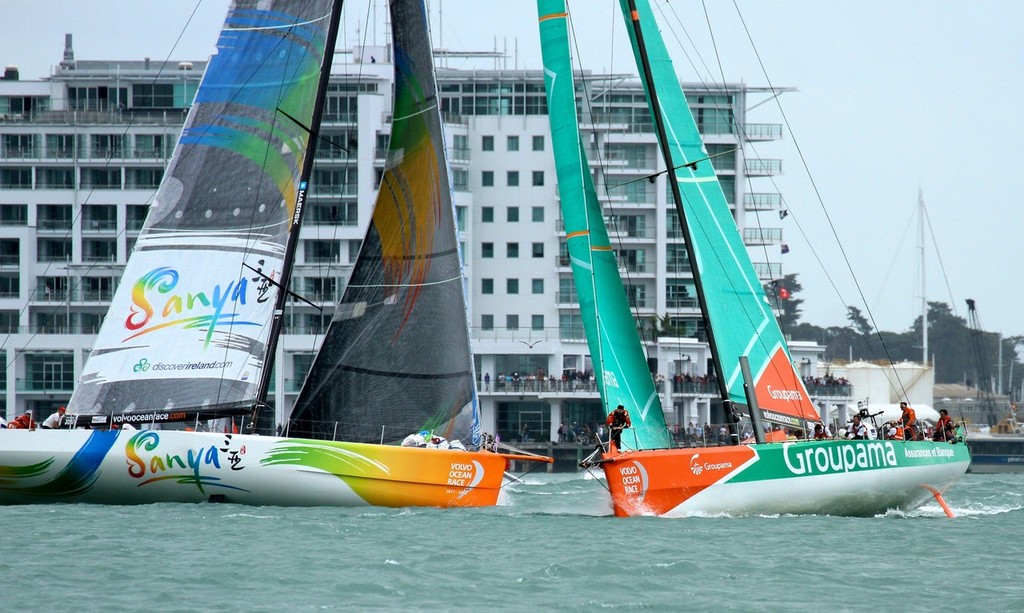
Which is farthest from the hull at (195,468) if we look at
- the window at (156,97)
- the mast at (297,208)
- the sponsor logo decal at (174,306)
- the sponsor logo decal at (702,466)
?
the window at (156,97)

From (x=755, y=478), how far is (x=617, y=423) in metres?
2.18

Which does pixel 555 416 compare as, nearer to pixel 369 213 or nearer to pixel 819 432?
pixel 369 213

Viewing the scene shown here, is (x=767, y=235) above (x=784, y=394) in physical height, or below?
above

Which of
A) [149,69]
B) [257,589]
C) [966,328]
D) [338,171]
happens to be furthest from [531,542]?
Result: [966,328]

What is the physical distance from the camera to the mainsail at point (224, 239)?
25891 millimetres

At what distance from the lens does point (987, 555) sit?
20.2 meters

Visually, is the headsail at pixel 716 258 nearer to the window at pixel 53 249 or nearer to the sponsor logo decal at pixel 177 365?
the sponsor logo decal at pixel 177 365

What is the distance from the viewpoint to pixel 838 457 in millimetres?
23312

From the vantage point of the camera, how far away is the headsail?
24453mm

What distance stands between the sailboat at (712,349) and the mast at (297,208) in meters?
4.01

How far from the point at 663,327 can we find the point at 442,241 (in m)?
43.7

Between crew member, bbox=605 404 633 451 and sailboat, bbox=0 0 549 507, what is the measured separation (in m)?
3.42

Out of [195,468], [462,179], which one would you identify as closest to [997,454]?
[462,179]

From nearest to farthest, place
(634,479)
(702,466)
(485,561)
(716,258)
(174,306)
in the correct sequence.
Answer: (485,561), (702,466), (634,479), (716,258), (174,306)
